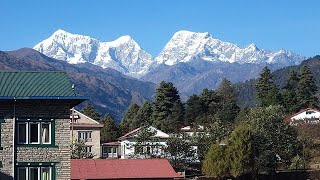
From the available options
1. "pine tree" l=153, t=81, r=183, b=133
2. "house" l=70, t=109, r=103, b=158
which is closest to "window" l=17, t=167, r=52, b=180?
"house" l=70, t=109, r=103, b=158

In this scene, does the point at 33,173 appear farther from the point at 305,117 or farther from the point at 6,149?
the point at 305,117

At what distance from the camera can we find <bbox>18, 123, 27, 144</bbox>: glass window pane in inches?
1212

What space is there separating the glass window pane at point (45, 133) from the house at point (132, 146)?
4309 centimetres

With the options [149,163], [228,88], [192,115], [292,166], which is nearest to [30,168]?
[149,163]

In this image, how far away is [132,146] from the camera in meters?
78.1

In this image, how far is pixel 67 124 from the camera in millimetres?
31031

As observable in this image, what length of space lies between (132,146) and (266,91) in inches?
1657

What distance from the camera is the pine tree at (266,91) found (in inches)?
4171

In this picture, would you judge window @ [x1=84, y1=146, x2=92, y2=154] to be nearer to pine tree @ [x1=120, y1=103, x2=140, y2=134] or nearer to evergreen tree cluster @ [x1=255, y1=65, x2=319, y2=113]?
pine tree @ [x1=120, y1=103, x2=140, y2=134]

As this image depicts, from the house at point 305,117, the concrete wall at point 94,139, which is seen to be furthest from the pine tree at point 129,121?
the house at point 305,117

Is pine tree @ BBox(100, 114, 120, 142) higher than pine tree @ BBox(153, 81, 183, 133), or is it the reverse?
pine tree @ BBox(153, 81, 183, 133)

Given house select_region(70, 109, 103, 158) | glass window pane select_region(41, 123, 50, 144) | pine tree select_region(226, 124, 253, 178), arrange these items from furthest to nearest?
house select_region(70, 109, 103, 158) < pine tree select_region(226, 124, 253, 178) < glass window pane select_region(41, 123, 50, 144)

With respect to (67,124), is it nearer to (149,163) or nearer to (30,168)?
(30,168)

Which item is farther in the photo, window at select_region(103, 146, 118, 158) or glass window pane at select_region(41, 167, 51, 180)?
window at select_region(103, 146, 118, 158)
